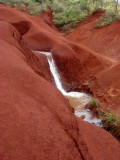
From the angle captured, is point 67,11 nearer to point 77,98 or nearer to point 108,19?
point 108,19

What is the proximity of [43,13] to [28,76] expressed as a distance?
14676 millimetres

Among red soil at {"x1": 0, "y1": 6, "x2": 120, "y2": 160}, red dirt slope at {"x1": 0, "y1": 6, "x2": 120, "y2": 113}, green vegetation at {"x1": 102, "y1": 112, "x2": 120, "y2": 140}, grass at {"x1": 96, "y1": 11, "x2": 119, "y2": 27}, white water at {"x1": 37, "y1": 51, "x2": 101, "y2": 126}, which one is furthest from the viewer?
grass at {"x1": 96, "y1": 11, "x2": 119, "y2": 27}

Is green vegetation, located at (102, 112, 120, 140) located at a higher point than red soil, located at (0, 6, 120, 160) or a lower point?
lower

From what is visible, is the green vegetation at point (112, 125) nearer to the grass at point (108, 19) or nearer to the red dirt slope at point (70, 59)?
the red dirt slope at point (70, 59)

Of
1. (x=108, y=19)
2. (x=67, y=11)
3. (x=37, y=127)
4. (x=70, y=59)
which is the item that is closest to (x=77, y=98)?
(x=70, y=59)

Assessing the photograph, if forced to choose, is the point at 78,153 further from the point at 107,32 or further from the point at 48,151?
the point at 107,32

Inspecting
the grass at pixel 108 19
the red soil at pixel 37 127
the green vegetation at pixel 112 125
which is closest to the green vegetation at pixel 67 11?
the grass at pixel 108 19

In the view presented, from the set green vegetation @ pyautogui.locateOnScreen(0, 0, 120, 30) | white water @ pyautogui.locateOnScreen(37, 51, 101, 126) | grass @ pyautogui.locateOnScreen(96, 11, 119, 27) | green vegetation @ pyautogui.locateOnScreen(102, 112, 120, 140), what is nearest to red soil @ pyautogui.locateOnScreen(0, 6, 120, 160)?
green vegetation @ pyautogui.locateOnScreen(102, 112, 120, 140)

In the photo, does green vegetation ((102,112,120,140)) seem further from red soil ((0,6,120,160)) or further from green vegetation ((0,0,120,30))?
green vegetation ((0,0,120,30))

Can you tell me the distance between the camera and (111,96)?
590 centimetres

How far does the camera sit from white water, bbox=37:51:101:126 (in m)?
5.20

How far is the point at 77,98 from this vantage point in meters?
6.48

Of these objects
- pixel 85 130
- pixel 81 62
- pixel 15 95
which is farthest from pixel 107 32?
pixel 15 95

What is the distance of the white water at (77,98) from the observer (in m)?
5.20
